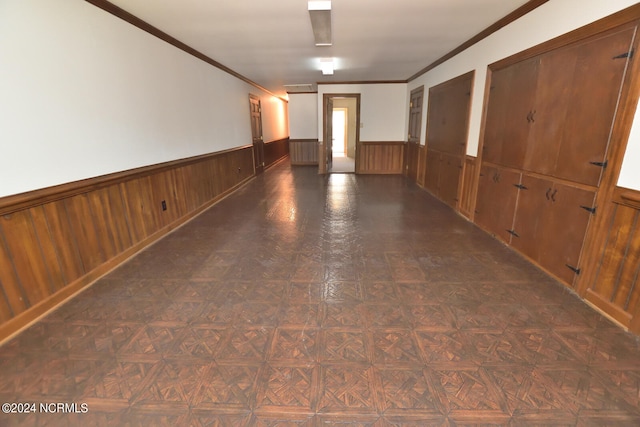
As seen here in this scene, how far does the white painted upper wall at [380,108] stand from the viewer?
7.71 m

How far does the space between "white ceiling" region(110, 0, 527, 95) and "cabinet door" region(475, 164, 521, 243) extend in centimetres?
169

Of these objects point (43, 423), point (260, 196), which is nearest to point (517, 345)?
point (43, 423)

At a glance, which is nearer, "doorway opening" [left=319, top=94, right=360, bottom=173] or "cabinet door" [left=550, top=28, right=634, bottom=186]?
"cabinet door" [left=550, top=28, right=634, bottom=186]

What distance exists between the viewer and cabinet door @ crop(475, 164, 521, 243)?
3.27m

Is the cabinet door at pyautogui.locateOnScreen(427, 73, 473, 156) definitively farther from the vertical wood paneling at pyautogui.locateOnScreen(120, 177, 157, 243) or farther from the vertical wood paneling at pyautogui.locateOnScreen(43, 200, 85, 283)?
the vertical wood paneling at pyautogui.locateOnScreen(43, 200, 85, 283)

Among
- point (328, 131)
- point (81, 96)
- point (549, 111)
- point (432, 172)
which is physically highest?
point (81, 96)

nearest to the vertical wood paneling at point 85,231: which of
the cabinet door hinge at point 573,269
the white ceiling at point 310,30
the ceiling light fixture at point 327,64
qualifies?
the white ceiling at point 310,30

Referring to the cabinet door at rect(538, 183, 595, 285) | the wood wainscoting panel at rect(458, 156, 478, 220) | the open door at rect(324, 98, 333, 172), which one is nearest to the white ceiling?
the wood wainscoting panel at rect(458, 156, 478, 220)

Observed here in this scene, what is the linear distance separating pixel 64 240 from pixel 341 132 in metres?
13.4

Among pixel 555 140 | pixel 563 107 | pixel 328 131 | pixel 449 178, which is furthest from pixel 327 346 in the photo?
pixel 328 131

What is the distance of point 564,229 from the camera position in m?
2.54

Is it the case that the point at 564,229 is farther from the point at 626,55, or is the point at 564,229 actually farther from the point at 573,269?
the point at 626,55

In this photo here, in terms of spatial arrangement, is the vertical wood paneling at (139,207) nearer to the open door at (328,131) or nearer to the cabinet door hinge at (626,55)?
the cabinet door hinge at (626,55)

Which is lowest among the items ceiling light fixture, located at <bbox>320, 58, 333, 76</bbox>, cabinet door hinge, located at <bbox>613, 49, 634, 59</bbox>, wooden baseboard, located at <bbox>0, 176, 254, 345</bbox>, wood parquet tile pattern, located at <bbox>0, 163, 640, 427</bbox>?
wood parquet tile pattern, located at <bbox>0, 163, 640, 427</bbox>
